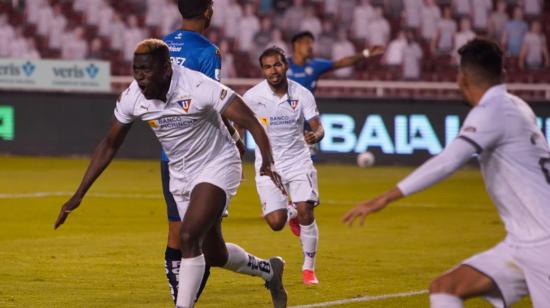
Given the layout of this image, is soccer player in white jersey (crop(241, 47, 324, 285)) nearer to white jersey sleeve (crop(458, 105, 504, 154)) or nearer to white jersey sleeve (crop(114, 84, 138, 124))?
white jersey sleeve (crop(114, 84, 138, 124))

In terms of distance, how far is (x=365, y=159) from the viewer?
25500 mm

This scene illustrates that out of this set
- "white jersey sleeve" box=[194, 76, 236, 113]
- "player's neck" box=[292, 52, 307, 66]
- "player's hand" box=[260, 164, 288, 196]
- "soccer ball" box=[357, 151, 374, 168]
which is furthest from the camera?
"soccer ball" box=[357, 151, 374, 168]

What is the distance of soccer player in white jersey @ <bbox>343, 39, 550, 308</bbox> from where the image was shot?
646 centimetres

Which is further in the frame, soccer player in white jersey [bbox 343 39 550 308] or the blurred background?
the blurred background

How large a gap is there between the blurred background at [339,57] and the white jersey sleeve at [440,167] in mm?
17976

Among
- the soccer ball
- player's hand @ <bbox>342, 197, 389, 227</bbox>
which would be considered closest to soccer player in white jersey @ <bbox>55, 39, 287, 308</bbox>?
player's hand @ <bbox>342, 197, 389, 227</bbox>

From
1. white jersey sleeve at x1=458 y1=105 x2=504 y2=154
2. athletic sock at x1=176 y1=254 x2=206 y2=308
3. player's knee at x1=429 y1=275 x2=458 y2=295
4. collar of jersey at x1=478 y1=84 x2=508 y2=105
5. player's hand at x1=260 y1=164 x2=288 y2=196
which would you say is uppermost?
collar of jersey at x1=478 y1=84 x2=508 y2=105

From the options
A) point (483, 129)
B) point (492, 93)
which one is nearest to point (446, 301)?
point (483, 129)

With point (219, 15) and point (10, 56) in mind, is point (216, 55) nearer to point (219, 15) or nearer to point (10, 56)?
point (219, 15)

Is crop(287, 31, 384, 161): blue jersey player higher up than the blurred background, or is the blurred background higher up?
crop(287, 31, 384, 161): blue jersey player

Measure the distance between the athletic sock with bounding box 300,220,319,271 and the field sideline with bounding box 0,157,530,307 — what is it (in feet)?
0.68

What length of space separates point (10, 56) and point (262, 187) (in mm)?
19926

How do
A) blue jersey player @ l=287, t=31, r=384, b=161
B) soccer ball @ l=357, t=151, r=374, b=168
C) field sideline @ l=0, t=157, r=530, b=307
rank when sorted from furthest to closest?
1. soccer ball @ l=357, t=151, r=374, b=168
2. blue jersey player @ l=287, t=31, r=384, b=161
3. field sideline @ l=0, t=157, r=530, b=307

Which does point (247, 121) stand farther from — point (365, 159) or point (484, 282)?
point (365, 159)
